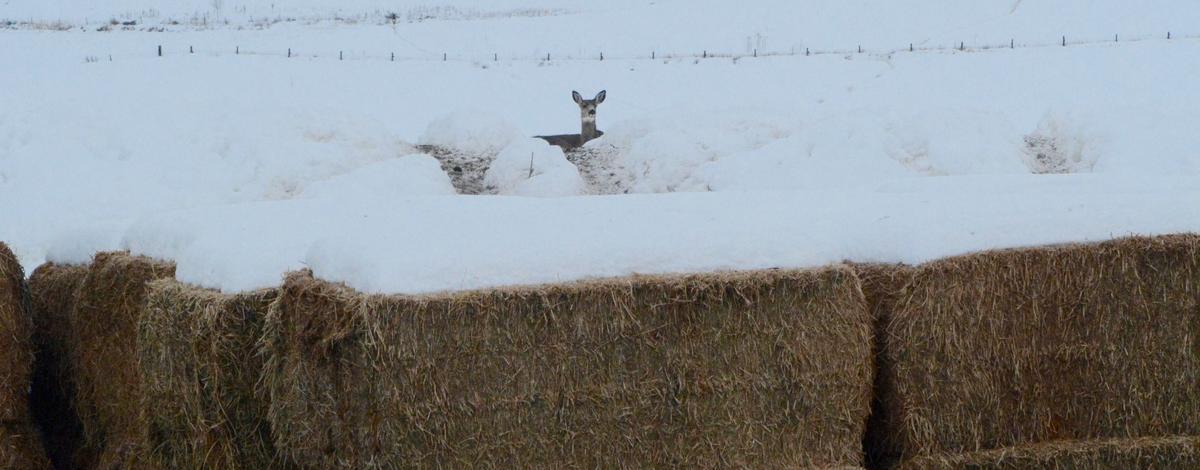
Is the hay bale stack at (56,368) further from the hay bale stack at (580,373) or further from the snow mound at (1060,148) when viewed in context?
the snow mound at (1060,148)

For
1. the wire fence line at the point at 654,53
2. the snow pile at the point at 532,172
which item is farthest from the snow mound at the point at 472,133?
the wire fence line at the point at 654,53

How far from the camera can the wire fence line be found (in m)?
27.7

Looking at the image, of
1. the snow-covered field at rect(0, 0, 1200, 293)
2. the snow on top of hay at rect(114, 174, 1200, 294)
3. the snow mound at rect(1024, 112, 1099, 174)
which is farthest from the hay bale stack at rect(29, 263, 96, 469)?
the snow mound at rect(1024, 112, 1099, 174)

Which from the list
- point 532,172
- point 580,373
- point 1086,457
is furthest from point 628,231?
point 532,172

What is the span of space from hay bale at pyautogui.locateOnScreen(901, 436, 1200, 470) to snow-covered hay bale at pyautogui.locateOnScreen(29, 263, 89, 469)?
4.44m

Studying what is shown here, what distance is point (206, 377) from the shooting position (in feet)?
17.3

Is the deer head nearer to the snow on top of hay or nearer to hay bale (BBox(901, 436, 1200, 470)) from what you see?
the snow on top of hay

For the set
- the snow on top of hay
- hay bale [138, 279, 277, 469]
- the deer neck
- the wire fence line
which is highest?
the wire fence line

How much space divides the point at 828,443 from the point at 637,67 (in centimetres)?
2327

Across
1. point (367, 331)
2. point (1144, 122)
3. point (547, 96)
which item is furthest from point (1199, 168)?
point (547, 96)

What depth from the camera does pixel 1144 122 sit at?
13.8 metres

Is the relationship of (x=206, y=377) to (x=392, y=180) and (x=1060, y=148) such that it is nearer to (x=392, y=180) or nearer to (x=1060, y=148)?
(x=392, y=180)

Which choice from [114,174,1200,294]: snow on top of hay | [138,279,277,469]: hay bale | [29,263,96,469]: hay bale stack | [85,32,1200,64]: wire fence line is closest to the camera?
[114,174,1200,294]: snow on top of hay

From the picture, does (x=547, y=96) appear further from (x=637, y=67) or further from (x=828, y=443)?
(x=828, y=443)
